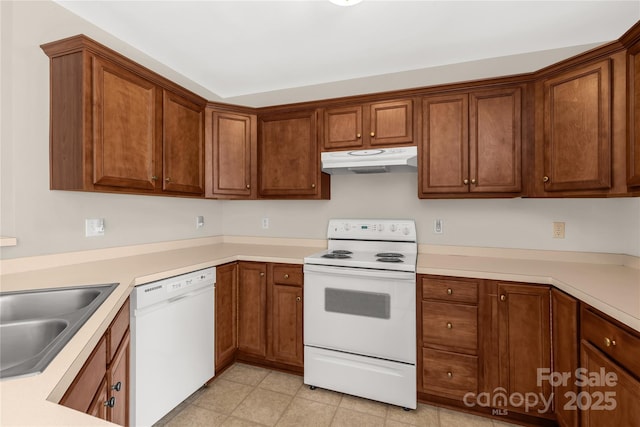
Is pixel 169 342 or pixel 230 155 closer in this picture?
pixel 169 342

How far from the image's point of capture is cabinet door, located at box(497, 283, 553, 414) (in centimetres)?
175

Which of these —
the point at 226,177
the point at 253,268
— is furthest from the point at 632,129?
the point at 226,177

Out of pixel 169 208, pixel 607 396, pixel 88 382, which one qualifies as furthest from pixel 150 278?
pixel 607 396

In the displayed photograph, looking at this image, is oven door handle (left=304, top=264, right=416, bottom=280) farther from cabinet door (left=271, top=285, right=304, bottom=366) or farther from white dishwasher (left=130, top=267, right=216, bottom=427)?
white dishwasher (left=130, top=267, right=216, bottom=427)

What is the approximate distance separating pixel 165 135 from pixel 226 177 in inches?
25.0

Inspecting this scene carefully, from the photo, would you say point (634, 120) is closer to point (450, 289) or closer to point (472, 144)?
point (472, 144)

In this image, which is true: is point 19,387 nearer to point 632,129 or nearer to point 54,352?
point 54,352

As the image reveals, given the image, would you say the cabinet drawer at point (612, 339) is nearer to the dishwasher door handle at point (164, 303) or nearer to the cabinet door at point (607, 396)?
the cabinet door at point (607, 396)

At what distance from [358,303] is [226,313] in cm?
A: 107

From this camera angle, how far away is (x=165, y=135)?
2.14 meters

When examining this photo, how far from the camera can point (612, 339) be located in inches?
49.1

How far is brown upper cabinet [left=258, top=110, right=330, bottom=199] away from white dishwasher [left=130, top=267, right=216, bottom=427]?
96cm

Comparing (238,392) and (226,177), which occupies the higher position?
(226,177)

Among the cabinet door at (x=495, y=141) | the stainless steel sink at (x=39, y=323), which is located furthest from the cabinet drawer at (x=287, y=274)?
the cabinet door at (x=495, y=141)
